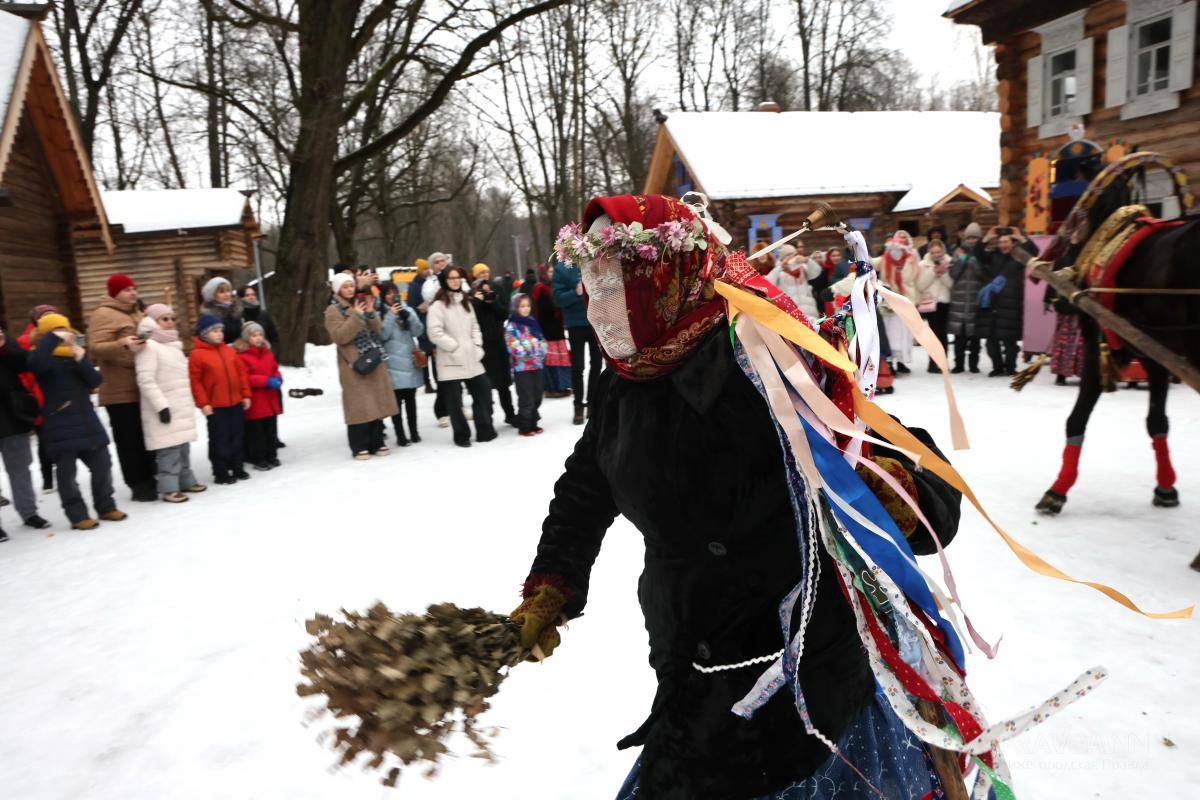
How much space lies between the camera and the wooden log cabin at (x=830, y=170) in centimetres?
1942

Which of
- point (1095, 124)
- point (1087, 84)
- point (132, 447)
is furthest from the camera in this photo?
point (1095, 124)

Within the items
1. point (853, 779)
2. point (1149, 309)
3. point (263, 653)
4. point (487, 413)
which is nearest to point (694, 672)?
point (853, 779)

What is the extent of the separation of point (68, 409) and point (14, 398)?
44cm

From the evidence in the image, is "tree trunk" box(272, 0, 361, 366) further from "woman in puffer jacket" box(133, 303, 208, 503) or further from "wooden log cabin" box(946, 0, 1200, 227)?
"wooden log cabin" box(946, 0, 1200, 227)

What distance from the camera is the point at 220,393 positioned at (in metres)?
7.81

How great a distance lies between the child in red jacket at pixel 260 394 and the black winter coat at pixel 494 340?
2526 mm

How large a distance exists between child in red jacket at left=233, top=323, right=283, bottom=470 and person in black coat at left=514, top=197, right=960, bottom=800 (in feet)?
24.5

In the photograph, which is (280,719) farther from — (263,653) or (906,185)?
(906,185)

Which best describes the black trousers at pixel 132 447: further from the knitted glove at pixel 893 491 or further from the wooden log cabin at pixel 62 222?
the knitted glove at pixel 893 491

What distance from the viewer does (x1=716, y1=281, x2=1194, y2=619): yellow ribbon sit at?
1.48 m

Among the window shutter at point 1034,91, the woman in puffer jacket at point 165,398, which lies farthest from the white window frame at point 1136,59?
the woman in puffer jacket at point 165,398

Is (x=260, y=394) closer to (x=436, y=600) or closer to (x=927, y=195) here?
(x=436, y=600)

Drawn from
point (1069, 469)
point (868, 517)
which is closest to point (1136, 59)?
point (1069, 469)

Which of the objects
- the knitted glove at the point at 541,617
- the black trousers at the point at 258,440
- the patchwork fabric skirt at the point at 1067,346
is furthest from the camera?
the black trousers at the point at 258,440
